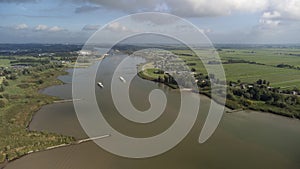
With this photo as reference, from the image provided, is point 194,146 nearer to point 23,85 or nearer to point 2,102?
point 2,102

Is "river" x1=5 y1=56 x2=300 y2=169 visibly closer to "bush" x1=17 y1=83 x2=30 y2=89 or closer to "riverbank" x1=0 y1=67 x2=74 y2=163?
"riverbank" x1=0 y1=67 x2=74 y2=163

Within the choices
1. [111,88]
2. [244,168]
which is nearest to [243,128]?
[244,168]

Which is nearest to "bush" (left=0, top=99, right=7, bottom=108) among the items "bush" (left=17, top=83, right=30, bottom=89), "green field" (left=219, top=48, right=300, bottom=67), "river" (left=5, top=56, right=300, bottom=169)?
"river" (left=5, top=56, right=300, bottom=169)

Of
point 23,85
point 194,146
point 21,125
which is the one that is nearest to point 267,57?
point 23,85

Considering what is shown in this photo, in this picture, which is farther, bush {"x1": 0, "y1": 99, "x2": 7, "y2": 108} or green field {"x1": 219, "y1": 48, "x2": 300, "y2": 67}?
green field {"x1": 219, "y1": 48, "x2": 300, "y2": 67}

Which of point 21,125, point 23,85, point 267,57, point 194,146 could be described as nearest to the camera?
point 194,146

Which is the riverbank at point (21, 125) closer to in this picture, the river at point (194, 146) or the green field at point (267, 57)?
the river at point (194, 146)

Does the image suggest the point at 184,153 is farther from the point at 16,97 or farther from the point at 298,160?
the point at 16,97
